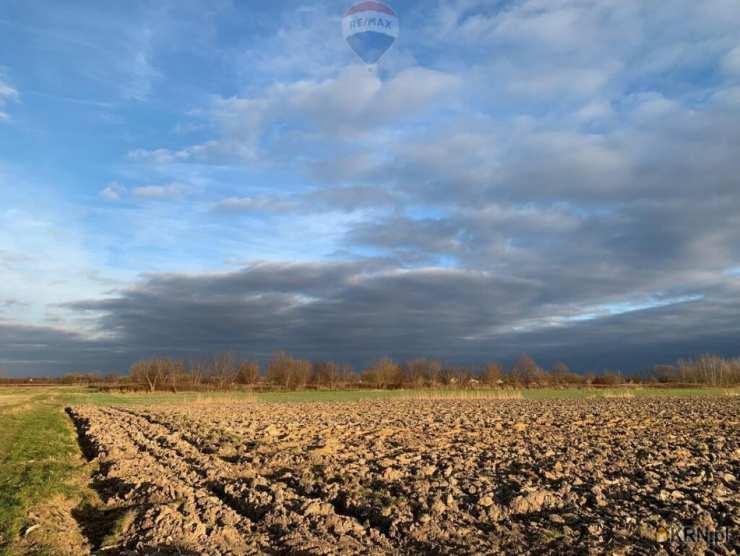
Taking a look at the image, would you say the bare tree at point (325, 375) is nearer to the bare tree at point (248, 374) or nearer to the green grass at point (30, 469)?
the bare tree at point (248, 374)

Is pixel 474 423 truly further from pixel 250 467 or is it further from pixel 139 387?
pixel 139 387

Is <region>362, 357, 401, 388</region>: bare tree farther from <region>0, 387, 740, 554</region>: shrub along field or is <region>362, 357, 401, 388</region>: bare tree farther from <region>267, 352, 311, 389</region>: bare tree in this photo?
<region>0, 387, 740, 554</region>: shrub along field

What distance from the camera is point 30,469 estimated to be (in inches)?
596

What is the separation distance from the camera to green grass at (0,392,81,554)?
10.2 m

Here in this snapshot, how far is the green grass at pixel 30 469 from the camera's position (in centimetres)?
1023

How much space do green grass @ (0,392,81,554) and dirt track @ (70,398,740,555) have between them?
1090mm

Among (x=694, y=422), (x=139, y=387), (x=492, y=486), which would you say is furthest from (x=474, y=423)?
(x=139, y=387)

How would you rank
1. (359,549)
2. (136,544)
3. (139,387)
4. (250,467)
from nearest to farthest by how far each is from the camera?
1. (359,549)
2. (136,544)
3. (250,467)
4. (139,387)

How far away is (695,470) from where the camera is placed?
44.4 ft

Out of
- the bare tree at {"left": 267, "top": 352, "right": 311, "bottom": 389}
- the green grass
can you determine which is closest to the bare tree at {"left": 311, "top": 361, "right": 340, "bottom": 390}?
the bare tree at {"left": 267, "top": 352, "right": 311, "bottom": 389}

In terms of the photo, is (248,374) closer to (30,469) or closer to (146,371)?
(146,371)

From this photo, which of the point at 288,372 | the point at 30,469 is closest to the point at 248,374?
the point at 288,372

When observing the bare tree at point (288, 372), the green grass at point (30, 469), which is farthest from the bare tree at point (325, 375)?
the green grass at point (30, 469)

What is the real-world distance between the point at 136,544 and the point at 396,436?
13833 millimetres
